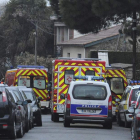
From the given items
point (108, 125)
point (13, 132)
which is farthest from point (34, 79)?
point (13, 132)

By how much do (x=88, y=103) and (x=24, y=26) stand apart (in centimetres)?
4526

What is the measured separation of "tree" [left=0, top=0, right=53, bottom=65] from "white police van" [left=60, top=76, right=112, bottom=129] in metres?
42.4

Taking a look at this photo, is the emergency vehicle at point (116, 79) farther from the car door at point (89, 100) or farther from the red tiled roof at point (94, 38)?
the red tiled roof at point (94, 38)

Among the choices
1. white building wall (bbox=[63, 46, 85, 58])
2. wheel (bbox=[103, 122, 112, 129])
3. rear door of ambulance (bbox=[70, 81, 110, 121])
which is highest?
white building wall (bbox=[63, 46, 85, 58])

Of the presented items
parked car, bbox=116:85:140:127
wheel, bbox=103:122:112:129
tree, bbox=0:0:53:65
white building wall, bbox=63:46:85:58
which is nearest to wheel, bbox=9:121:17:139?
wheel, bbox=103:122:112:129

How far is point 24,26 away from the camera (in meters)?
65.1

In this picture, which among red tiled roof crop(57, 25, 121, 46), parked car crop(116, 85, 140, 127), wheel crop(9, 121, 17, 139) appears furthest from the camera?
red tiled roof crop(57, 25, 121, 46)

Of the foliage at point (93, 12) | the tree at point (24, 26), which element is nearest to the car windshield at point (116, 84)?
the foliage at point (93, 12)

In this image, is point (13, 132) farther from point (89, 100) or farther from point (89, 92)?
point (89, 92)

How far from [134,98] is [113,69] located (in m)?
7.28

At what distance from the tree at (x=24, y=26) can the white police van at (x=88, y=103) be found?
42.4 metres

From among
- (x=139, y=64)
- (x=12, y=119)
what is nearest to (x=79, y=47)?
(x=139, y=64)

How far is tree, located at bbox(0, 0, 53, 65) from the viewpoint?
63688 mm

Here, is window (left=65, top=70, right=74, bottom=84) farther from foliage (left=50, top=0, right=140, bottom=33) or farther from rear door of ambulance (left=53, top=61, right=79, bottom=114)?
foliage (left=50, top=0, right=140, bottom=33)
